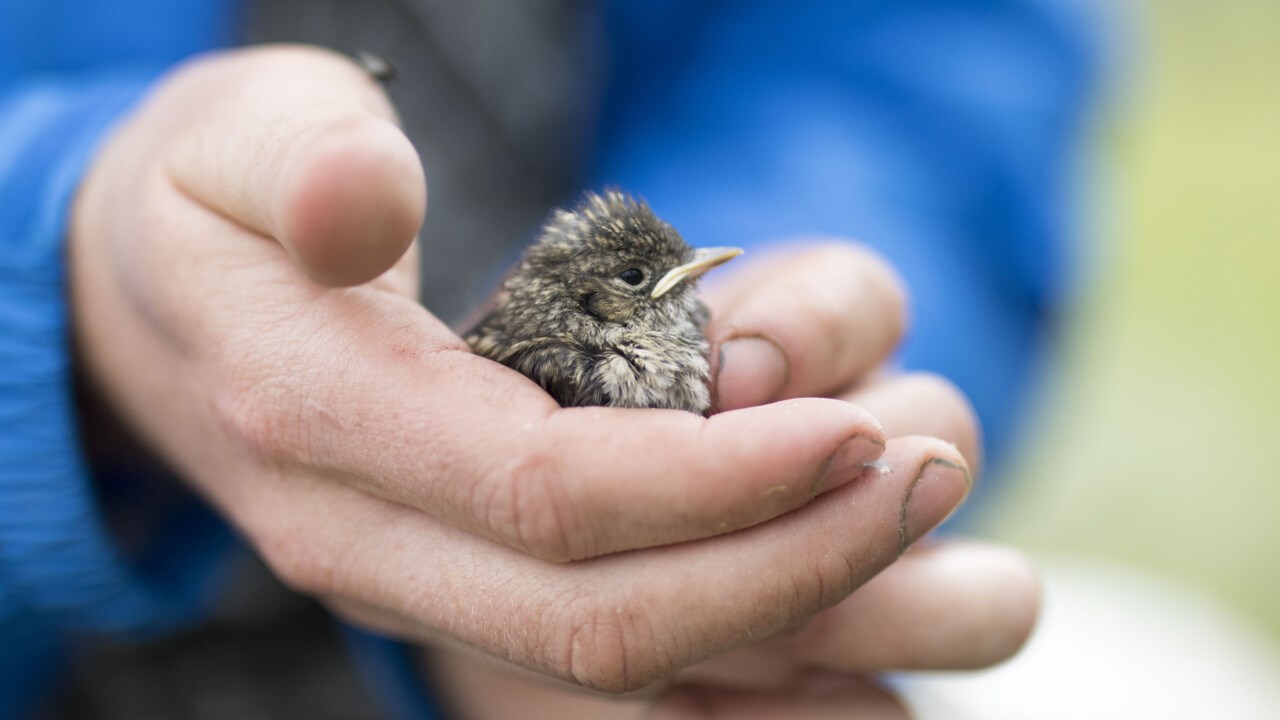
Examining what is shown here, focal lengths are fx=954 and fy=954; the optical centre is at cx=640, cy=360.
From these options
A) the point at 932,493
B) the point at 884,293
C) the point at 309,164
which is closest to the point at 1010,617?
the point at 932,493

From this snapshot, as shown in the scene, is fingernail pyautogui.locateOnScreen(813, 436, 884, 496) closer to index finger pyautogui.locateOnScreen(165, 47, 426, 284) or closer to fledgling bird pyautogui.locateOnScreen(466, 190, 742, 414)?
fledgling bird pyautogui.locateOnScreen(466, 190, 742, 414)

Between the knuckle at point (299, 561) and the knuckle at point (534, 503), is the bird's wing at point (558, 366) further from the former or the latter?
the knuckle at point (299, 561)

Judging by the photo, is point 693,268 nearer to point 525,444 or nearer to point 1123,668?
point 525,444

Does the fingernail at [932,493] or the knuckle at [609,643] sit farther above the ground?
the fingernail at [932,493]

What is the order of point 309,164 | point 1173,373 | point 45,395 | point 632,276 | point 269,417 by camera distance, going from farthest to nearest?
1. point 1173,373
2. point 632,276
3. point 45,395
4. point 269,417
5. point 309,164

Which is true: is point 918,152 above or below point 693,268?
above

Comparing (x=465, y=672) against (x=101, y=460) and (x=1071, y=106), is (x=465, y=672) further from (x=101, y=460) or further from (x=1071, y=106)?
(x=1071, y=106)

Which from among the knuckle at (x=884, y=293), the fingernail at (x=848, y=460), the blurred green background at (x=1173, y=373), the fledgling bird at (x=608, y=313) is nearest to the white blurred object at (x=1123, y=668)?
the blurred green background at (x=1173, y=373)
